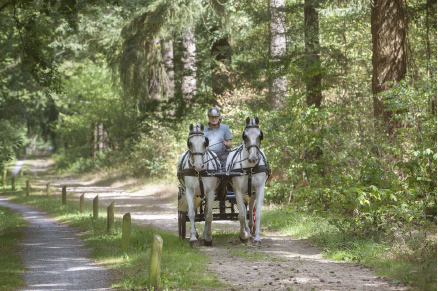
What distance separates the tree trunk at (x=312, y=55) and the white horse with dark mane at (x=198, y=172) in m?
5.93

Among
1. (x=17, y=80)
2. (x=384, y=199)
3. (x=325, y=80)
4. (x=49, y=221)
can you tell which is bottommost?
(x=49, y=221)

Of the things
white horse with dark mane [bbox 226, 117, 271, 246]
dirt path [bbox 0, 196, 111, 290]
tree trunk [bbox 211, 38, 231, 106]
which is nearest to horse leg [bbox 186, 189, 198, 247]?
white horse with dark mane [bbox 226, 117, 271, 246]

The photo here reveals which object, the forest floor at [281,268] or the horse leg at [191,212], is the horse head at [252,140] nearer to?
the horse leg at [191,212]

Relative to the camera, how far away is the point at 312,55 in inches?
655

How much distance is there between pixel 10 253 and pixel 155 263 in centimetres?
616

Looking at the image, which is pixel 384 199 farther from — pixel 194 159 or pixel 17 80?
pixel 17 80

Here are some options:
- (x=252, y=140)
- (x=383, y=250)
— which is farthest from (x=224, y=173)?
(x=383, y=250)

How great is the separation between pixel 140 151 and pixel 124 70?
901 centimetres

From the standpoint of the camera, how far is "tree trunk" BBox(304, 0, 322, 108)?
1605 cm

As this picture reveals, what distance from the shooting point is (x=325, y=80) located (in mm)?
17578

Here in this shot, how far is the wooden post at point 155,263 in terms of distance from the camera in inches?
305

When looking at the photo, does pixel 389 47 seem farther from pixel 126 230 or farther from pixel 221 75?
pixel 221 75

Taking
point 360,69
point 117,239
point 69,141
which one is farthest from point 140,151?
point 69,141

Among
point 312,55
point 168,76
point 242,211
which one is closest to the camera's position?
point 242,211
